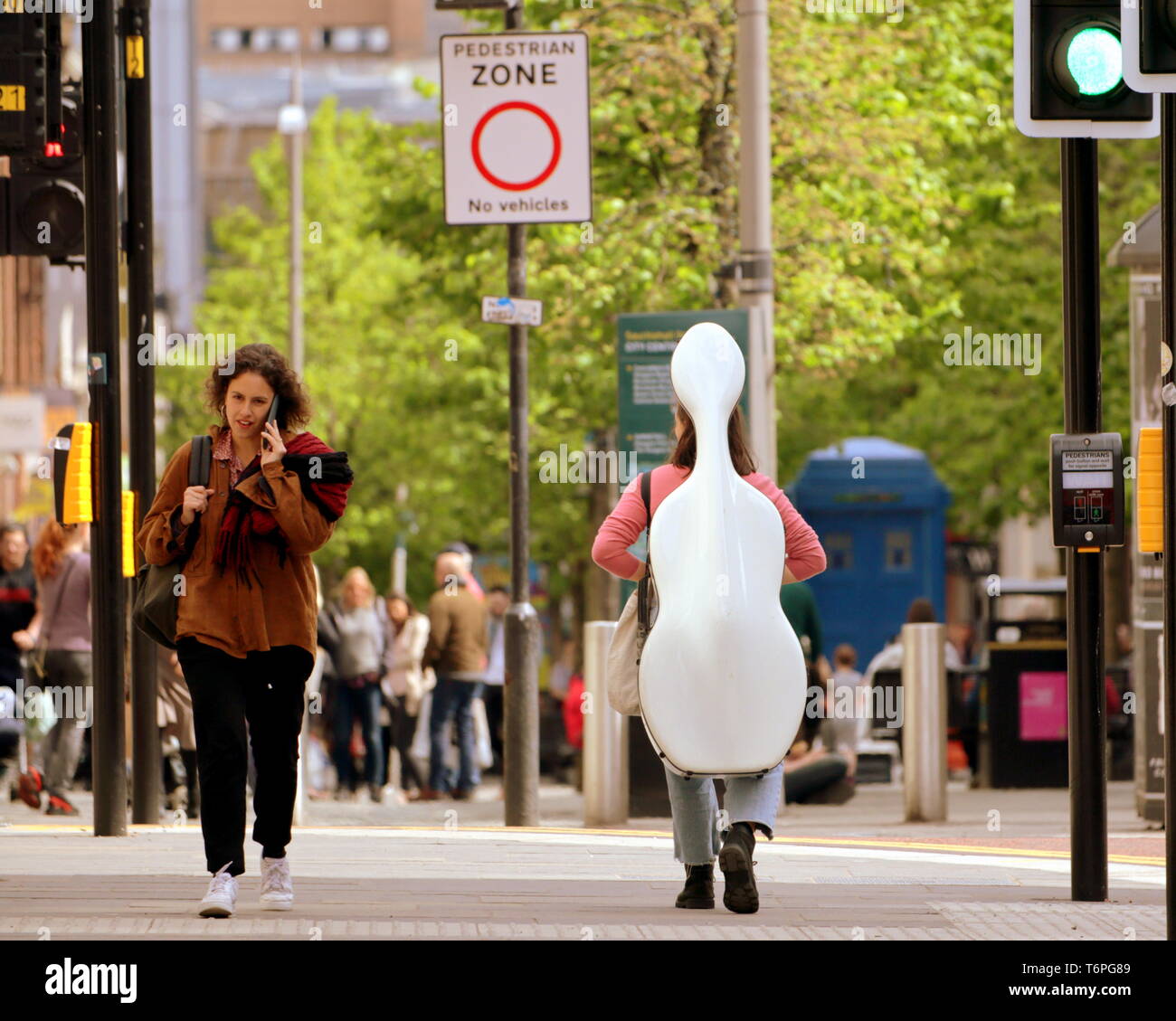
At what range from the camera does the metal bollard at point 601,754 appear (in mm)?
13164

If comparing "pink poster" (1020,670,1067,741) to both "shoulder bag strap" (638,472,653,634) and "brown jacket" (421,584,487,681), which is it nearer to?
"brown jacket" (421,584,487,681)

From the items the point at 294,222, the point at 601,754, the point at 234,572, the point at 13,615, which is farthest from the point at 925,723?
the point at 294,222

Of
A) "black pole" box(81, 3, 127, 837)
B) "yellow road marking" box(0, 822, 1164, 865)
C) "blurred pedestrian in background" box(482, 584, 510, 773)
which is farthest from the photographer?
"blurred pedestrian in background" box(482, 584, 510, 773)

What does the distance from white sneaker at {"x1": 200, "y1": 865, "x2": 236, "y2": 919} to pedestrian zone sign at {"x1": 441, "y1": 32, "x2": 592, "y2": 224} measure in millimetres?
5524

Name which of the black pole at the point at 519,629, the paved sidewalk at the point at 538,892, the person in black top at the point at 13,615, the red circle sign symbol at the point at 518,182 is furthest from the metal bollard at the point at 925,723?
the person in black top at the point at 13,615

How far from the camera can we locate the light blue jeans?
7473mm

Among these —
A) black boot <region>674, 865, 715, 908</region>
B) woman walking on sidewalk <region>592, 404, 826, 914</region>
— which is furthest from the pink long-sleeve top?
black boot <region>674, 865, 715, 908</region>

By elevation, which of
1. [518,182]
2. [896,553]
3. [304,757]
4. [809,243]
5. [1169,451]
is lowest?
[304,757]

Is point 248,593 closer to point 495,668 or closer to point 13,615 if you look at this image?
point 13,615

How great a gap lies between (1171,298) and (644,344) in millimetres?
7391

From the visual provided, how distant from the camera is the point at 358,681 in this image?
18.2m

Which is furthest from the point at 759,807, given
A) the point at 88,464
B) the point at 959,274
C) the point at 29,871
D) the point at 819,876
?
the point at 959,274

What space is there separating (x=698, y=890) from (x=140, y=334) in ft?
15.2
